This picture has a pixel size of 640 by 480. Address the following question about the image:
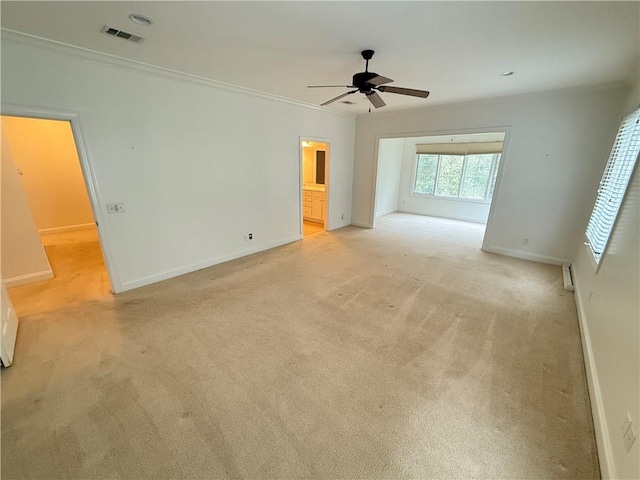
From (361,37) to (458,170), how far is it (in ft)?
20.1

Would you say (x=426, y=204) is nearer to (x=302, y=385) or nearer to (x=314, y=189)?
(x=314, y=189)

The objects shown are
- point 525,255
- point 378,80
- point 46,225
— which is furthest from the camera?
point 46,225

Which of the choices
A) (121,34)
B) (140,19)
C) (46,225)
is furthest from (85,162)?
(46,225)

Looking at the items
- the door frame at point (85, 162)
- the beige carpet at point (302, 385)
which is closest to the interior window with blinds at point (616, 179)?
the beige carpet at point (302, 385)

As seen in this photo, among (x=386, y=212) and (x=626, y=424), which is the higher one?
(x=626, y=424)

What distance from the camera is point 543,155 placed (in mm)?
3924

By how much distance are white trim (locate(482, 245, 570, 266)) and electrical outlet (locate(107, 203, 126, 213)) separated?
5624mm

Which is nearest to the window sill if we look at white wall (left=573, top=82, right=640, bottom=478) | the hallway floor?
white wall (left=573, top=82, right=640, bottom=478)

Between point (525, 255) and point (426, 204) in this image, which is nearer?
point (525, 255)

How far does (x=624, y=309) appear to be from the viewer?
1.65 m

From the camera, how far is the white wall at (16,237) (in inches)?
121

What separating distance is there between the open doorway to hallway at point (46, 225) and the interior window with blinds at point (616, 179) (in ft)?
18.3

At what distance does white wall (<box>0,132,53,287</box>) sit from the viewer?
308 centimetres

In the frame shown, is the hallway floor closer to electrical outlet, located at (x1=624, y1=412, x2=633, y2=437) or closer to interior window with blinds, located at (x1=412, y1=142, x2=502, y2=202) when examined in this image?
electrical outlet, located at (x1=624, y1=412, x2=633, y2=437)
